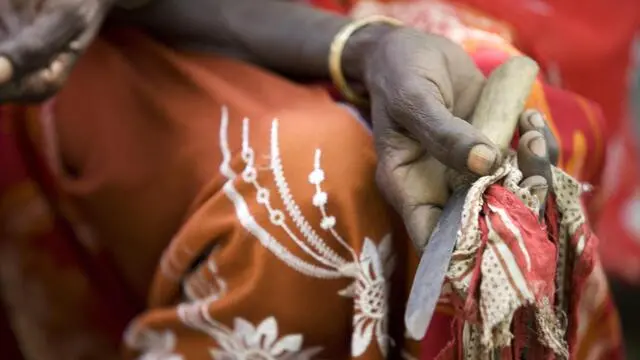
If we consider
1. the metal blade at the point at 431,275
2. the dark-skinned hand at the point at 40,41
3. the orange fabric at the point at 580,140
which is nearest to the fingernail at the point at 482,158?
the metal blade at the point at 431,275

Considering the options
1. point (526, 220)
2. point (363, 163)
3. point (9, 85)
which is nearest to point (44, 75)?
point (9, 85)

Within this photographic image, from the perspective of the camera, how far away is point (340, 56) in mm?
630

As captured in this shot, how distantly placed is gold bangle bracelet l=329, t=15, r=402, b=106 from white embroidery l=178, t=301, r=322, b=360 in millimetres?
171

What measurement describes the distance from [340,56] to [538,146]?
174 mm

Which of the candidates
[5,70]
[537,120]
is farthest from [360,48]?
[5,70]

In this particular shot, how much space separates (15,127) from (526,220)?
0.50 m

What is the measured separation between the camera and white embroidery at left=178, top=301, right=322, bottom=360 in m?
0.63

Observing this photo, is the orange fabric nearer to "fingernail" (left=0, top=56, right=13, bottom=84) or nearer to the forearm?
the forearm

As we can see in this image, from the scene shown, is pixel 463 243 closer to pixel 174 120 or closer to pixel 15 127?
pixel 174 120

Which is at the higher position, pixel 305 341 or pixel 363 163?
pixel 363 163

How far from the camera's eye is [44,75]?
25.0 inches

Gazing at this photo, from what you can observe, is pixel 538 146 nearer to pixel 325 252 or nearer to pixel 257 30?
pixel 325 252

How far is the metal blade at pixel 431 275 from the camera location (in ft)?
1.52

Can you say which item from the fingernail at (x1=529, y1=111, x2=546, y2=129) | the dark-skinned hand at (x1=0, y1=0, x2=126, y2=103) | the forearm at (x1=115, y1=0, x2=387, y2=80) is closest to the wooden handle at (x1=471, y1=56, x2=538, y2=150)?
the fingernail at (x1=529, y1=111, x2=546, y2=129)
